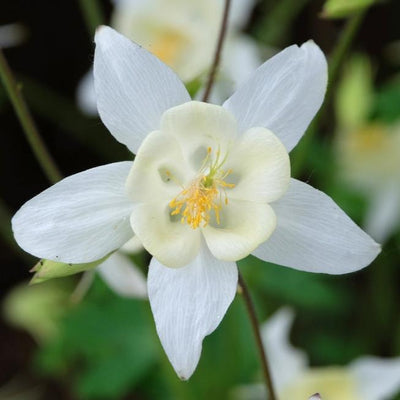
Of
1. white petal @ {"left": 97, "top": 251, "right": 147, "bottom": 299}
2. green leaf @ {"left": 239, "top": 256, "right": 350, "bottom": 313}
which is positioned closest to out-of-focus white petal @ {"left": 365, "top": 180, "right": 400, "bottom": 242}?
green leaf @ {"left": 239, "top": 256, "right": 350, "bottom": 313}

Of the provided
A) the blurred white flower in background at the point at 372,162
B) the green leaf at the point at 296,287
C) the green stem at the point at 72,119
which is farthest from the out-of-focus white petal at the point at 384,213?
the green stem at the point at 72,119

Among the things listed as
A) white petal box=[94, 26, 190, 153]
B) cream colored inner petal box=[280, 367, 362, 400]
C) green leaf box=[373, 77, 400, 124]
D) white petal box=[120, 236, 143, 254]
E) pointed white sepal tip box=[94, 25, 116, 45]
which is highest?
pointed white sepal tip box=[94, 25, 116, 45]

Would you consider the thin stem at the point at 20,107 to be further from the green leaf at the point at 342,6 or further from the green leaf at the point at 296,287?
the green leaf at the point at 296,287

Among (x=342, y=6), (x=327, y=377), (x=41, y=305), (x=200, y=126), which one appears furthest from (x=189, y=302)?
(x=41, y=305)

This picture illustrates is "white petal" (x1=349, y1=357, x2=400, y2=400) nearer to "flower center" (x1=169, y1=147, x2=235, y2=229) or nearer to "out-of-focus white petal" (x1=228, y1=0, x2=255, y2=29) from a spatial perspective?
"flower center" (x1=169, y1=147, x2=235, y2=229)

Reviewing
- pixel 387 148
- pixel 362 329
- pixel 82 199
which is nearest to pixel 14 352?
pixel 362 329

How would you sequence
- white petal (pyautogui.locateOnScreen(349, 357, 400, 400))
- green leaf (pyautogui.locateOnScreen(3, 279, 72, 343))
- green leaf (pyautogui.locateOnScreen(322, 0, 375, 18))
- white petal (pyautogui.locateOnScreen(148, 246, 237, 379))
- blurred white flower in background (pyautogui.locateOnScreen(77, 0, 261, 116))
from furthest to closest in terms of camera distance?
green leaf (pyautogui.locateOnScreen(3, 279, 72, 343)) → blurred white flower in background (pyautogui.locateOnScreen(77, 0, 261, 116)) → white petal (pyautogui.locateOnScreen(349, 357, 400, 400)) → green leaf (pyautogui.locateOnScreen(322, 0, 375, 18)) → white petal (pyautogui.locateOnScreen(148, 246, 237, 379))

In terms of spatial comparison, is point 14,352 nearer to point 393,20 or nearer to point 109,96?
point 393,20
